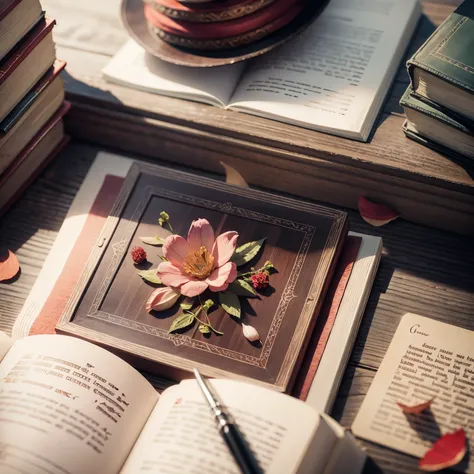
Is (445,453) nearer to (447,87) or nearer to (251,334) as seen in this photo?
(251,334)

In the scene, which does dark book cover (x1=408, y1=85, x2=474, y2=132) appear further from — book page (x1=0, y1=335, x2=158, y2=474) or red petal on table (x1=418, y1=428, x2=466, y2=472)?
book page (x1=0, y1=335, x2=158, y2=474)

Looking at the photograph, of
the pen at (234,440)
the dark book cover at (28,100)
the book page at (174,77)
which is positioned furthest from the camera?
the book page at (174,77)

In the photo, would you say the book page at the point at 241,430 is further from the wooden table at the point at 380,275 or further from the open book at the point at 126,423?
the wooden table at the point at 380,275

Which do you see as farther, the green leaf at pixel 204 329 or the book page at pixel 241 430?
the green leaf at pixel 204 329

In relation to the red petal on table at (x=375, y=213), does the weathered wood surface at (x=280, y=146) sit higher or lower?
higher

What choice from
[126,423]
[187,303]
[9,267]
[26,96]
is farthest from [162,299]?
[26,96]

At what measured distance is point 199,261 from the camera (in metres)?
0.90

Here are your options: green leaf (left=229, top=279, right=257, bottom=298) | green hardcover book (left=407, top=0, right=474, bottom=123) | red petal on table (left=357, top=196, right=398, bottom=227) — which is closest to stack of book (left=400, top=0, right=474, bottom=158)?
green hardcover book (left=407, top=0, right=474, bottom=123)

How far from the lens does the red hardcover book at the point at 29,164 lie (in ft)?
3.36

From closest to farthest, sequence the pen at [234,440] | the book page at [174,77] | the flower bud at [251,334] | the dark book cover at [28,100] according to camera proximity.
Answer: the pen at [234,440] < the flower bud at [251,334] < the dark book cover at [28,100] < the book page at [174,77]

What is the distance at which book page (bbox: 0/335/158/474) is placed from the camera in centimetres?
74

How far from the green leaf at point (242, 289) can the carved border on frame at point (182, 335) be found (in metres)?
0.04

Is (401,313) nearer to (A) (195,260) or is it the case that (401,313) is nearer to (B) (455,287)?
(B) (455,287)

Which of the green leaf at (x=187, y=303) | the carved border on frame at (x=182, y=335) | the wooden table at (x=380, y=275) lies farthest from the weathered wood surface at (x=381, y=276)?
the green leaf at (x=187, y=303)
